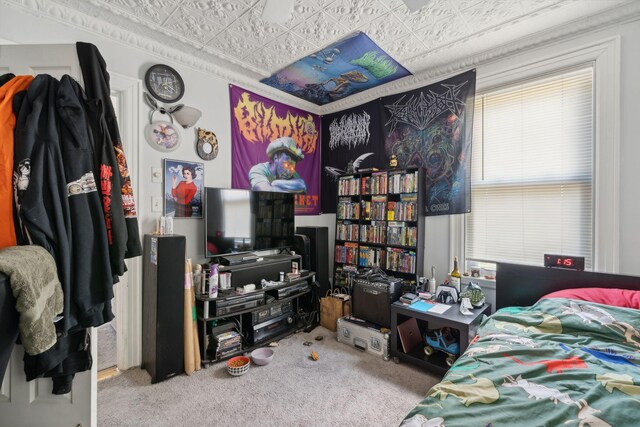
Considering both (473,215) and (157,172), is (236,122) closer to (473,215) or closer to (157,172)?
(157,172)

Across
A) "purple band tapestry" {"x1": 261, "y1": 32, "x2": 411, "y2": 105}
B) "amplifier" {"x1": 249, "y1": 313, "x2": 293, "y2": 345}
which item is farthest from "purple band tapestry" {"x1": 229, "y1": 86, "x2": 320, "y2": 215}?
"amplifier" {"x1": 249, "y1": 313, "x2": 293, "y2": 345}

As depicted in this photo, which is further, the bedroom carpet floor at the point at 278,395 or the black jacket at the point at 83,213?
the bedroom carpet floor at the point at 278,395

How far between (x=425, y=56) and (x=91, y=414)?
3.39m

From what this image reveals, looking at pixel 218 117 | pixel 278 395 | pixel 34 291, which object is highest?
pixel 218 117

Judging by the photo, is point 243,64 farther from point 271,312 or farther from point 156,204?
point 271,312

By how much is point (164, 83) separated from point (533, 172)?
338 centimetres

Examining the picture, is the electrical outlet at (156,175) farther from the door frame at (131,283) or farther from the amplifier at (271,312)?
the amplifier at (271,312)

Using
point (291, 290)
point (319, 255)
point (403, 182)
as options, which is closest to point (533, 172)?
point (403, 182)

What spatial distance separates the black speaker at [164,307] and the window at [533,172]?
2649mm

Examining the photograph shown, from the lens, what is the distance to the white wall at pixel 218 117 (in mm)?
1922

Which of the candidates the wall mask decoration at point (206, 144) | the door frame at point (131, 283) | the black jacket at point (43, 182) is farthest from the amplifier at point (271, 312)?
the black jacket at point (43, 182)

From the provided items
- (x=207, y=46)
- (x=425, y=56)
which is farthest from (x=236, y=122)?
(x=425, y=56)

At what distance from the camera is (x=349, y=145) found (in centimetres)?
360

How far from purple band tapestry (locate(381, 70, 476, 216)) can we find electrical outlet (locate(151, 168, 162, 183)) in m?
2.45
